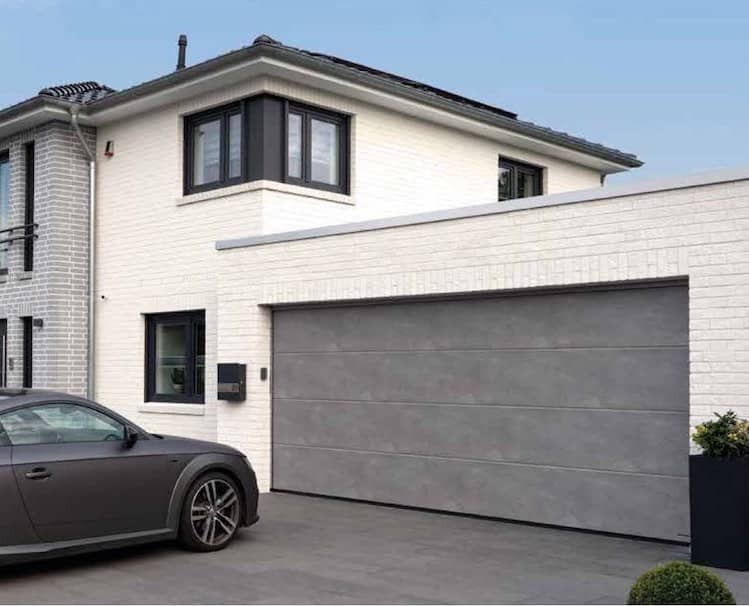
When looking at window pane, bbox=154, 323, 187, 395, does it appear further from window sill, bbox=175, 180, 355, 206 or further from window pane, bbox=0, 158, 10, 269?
window pane, bbox=0, 158, 10, 269

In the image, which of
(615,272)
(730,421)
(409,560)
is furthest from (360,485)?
(730,421)

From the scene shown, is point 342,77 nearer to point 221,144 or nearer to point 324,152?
point 324,152

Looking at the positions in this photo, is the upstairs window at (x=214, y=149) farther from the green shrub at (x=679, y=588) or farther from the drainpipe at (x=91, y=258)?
the green shrub at (x=679, y=588)

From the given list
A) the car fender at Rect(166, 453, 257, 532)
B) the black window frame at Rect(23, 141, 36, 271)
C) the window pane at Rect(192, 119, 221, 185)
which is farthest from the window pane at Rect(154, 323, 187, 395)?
the car fender at Rect(166, 453, 257, 532)

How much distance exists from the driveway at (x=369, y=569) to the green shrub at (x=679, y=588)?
1.93 metres

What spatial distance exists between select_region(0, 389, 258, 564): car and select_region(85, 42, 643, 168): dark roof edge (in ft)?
18.9

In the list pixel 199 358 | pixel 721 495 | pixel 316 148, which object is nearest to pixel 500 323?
pixel 721 495

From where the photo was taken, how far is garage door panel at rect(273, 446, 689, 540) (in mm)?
9227

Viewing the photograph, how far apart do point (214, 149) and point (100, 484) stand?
24.2 ft

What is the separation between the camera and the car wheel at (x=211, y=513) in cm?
877

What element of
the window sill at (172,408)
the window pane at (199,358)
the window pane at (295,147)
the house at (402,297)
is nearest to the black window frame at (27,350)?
the house at (402,297)

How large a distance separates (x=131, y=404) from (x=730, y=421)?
9.63 meters

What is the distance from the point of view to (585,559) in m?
8.48

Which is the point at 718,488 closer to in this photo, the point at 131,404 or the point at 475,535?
the point at 475,535
